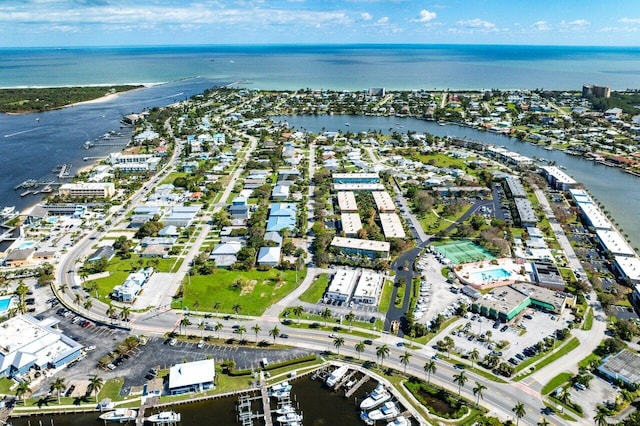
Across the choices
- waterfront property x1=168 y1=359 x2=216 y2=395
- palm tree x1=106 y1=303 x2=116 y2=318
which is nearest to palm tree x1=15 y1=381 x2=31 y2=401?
palm tree x1=106 y1=303 x2=116 y2=318

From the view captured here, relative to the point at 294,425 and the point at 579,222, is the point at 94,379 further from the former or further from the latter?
the point at 579,222

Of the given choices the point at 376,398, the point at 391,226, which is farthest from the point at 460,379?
the point at 391,226

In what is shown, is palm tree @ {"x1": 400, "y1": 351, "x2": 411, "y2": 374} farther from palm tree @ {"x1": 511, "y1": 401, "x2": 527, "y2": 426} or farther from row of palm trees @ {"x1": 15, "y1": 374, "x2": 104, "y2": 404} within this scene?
row of palm trees @ {"x1": 15, "y1": 374, "x2": 104, "y2": 404}

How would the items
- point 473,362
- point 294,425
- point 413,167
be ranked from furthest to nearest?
point 413,167, point 473,362, point 294,425

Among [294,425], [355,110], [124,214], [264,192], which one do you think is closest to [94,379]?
[294,425]

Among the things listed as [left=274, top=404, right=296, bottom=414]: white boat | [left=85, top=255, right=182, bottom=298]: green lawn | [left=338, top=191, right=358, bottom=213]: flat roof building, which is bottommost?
[left=274, top=404, right=296, bottom=414]: white boat
